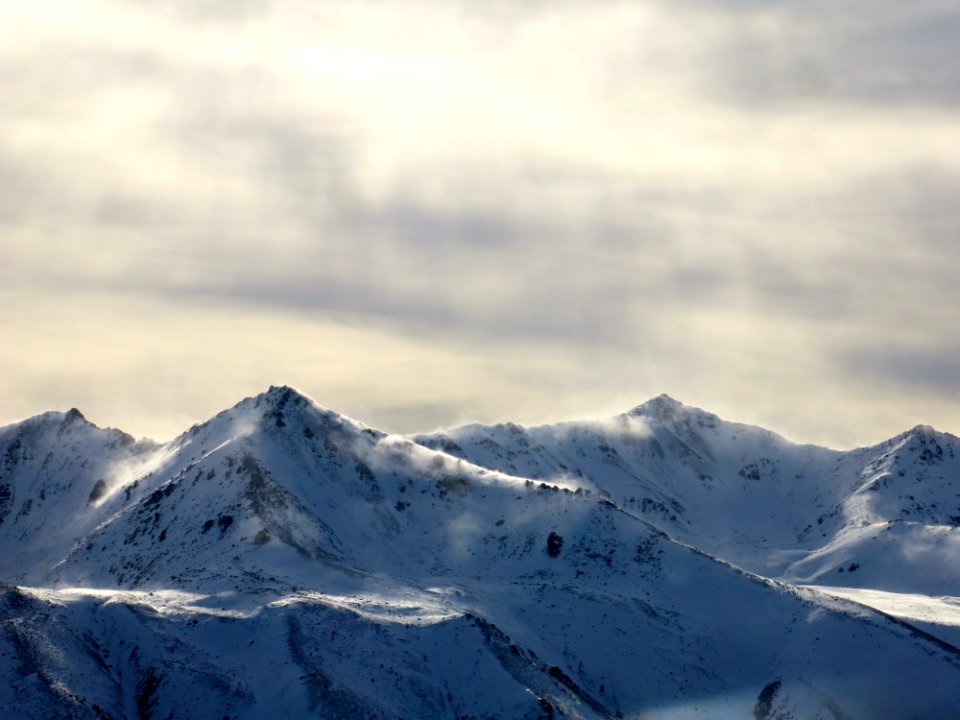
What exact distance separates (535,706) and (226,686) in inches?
1798

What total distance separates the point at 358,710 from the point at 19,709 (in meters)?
46.5

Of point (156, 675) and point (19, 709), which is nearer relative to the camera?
point (19, 709)

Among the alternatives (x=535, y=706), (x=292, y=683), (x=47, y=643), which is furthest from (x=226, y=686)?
(x=535, y=706)

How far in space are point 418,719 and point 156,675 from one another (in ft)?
130

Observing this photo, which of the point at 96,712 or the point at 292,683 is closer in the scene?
the point at 96,712

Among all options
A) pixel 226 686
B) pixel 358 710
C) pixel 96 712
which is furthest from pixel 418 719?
pixel 96 712

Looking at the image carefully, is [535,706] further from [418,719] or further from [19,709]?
[19,709]

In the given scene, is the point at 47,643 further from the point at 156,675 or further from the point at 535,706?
the point at 535,706

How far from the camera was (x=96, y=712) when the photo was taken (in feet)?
601

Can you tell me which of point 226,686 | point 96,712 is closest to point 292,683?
point 226,686

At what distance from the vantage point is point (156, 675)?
655 ft

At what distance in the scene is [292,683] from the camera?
196250 mm

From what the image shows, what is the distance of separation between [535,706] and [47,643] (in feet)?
240

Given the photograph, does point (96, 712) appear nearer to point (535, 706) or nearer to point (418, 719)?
point (418, 719)
